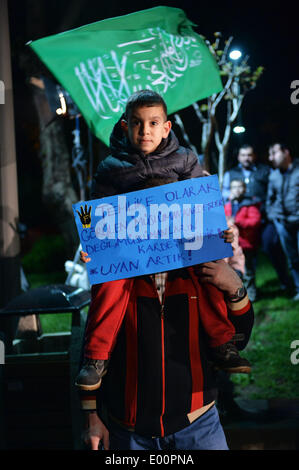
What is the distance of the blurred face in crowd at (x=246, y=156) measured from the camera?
12.5ft

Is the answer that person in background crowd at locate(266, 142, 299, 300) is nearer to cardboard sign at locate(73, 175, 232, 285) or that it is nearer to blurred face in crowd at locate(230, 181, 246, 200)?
blurred face in crowd at locate(230, 181, 246, 200)

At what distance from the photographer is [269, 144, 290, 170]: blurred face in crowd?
5.07m

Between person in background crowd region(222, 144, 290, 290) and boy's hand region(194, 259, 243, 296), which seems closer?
boy's hand region(194, 259, 243, 296)

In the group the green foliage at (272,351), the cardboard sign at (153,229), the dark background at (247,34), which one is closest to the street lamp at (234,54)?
the dark background at (247,34)

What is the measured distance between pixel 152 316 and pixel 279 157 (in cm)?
399

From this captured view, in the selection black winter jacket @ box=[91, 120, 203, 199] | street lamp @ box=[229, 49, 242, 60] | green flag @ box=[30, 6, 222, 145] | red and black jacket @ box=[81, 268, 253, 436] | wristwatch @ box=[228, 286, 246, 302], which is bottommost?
red and black jacket @ box=[81, 268, 253, 436]

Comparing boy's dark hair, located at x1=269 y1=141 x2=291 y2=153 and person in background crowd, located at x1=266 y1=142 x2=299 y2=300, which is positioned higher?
boy's dark hair, located at x1=269 y1=141 x2=291 y2=153

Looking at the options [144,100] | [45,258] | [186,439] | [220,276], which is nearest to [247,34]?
[144,100]

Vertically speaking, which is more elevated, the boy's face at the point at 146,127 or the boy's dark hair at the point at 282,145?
the boy's dark hair at the point at 282,145

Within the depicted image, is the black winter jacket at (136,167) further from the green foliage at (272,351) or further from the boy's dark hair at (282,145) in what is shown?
the boy's dark hair at (282,145)

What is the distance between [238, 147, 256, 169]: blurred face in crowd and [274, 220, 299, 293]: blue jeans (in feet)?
5.46

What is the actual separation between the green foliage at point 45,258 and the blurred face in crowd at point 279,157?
5.93 meters

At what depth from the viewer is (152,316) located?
1.59 metres

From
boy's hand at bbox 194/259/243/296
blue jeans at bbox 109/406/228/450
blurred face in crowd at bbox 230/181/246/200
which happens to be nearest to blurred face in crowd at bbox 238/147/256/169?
blurred face in crowd at bbox 230/181/246/200
